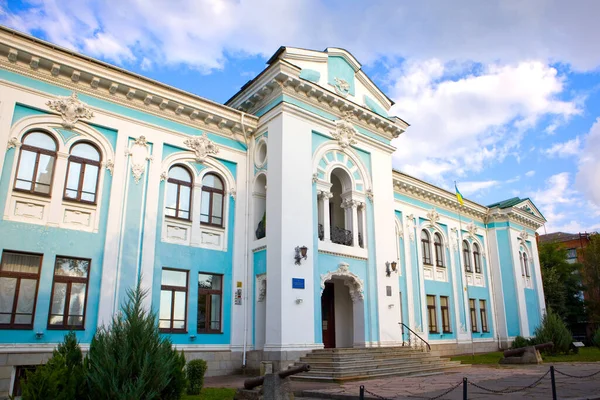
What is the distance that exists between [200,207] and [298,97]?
5.41m

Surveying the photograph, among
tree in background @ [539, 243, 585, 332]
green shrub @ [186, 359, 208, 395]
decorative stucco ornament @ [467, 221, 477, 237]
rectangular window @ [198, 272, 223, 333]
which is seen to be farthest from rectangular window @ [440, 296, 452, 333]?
green shrub @ [186, 359, 208, 395]

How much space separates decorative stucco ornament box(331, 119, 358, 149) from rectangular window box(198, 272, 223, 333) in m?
6.99

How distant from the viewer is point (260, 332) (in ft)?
54.1

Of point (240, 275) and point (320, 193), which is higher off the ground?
point (320, 193)

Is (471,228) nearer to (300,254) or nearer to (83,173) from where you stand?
(300,254)

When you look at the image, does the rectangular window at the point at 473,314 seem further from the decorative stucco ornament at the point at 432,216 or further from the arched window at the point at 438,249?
the decorative stucco ornament at the point at 432,216

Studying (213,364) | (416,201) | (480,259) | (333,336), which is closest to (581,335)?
(480,259)

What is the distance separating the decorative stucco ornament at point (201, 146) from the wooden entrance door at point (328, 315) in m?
7.05

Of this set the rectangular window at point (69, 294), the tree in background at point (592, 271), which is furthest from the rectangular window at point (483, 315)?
the rectangular window at point (69, 294)

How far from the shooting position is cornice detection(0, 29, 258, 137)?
44.3ft

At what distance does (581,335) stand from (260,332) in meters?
36.3

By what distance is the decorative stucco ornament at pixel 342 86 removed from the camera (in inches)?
761

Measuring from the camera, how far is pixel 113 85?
15023 millimetres

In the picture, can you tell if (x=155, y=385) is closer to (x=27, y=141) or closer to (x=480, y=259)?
(x=27, y=141)
